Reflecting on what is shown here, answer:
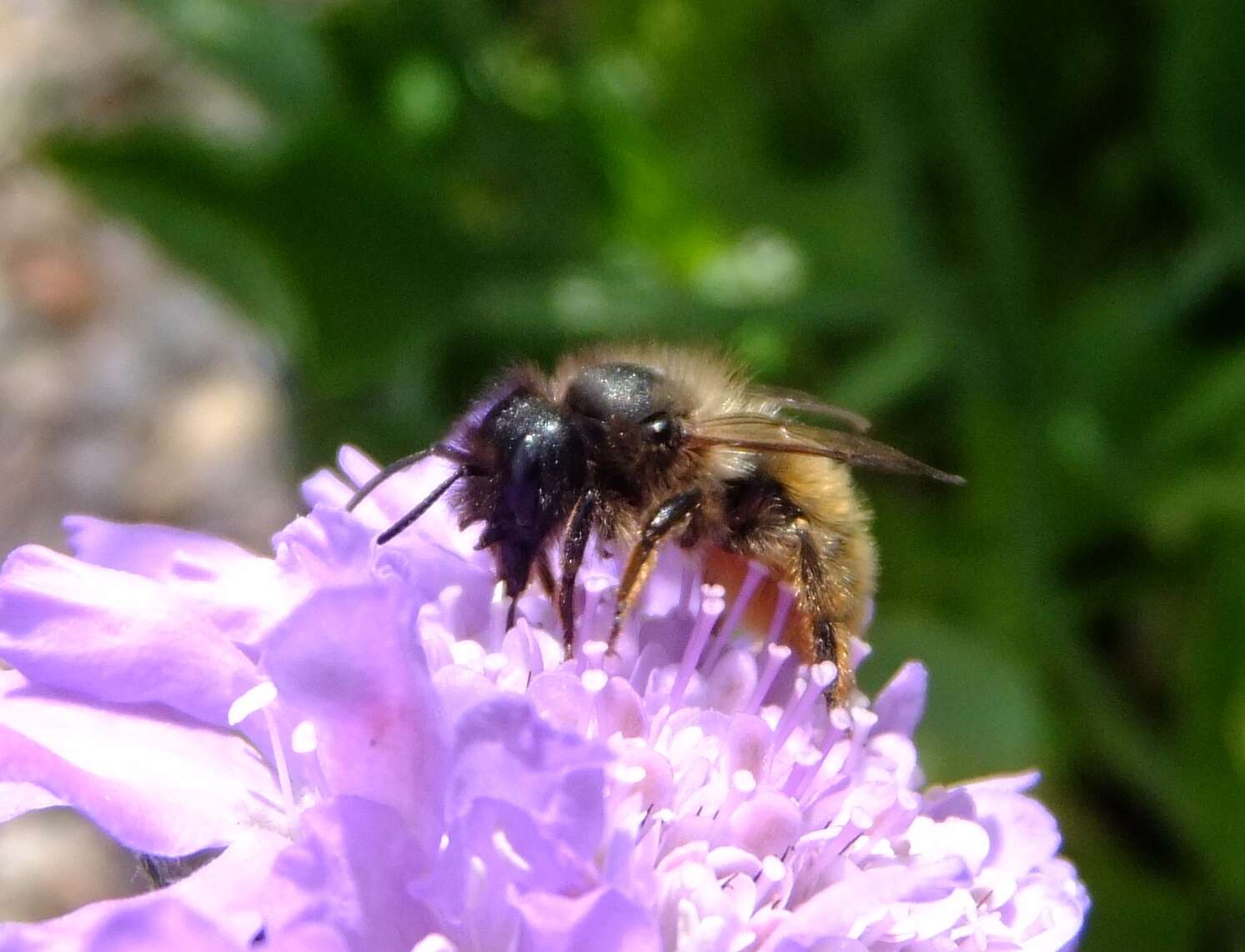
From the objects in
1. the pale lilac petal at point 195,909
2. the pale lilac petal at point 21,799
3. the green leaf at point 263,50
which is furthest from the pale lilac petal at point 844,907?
the green leaf at point 263,50

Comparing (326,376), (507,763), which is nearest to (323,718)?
(507,763)

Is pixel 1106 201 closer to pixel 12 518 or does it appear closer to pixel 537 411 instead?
pixel 537 411

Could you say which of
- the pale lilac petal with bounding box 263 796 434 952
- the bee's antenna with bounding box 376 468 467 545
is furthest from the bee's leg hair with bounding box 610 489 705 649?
the pale lilac petal with bounding box 263 796 434 952

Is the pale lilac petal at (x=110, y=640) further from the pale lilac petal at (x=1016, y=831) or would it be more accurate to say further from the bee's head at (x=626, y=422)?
the pale lilac petal at (x=1016, y=831)

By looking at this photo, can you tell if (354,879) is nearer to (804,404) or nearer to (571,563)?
(571,563)

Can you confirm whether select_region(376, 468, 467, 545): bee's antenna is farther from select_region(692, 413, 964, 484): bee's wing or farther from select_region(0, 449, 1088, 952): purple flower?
select_region(692, 413, 964, 484): bee's wing

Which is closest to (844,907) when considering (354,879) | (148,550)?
(354,879)

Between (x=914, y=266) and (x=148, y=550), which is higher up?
(x=914, y=266)
